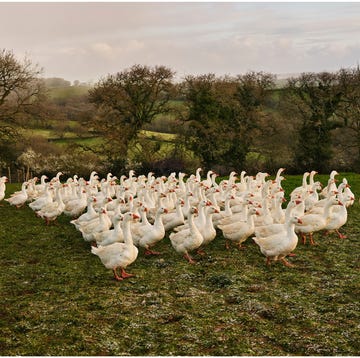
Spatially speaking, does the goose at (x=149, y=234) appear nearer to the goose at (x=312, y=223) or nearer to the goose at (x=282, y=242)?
the goose at (x=282, y=242)

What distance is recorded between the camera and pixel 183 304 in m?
12.1

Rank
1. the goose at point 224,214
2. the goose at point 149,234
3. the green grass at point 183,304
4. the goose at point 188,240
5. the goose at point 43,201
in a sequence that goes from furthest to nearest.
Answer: the goose at point 43,201
the goose at point 224,214
the goose at point 149,234
the goose at point 188,240
the green grass at point 183,304

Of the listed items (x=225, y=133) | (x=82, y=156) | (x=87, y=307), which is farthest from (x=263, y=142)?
(x=87, y=307)

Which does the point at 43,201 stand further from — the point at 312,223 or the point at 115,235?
the point at 312,223

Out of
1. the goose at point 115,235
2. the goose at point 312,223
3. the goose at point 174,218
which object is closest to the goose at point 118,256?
the goose at point 115,235

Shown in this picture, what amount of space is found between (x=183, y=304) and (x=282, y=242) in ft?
15.6

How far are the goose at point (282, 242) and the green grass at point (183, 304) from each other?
52 centimetres

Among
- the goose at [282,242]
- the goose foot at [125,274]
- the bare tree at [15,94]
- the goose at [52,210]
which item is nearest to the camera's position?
the goose foot at [125,274]

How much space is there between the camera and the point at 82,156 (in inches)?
1972

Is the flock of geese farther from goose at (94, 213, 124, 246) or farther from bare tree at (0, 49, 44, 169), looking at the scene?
bare tree at (0, 49, 44, 169)

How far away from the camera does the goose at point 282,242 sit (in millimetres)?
14891

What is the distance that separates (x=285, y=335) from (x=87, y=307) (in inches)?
215

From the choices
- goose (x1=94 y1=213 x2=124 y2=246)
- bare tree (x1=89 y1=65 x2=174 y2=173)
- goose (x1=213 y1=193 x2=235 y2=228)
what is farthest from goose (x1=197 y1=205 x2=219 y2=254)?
bare tree (x1=89 y1=65 x2=174 y2=173)

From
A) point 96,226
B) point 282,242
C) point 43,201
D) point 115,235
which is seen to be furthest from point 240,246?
point 43,201
